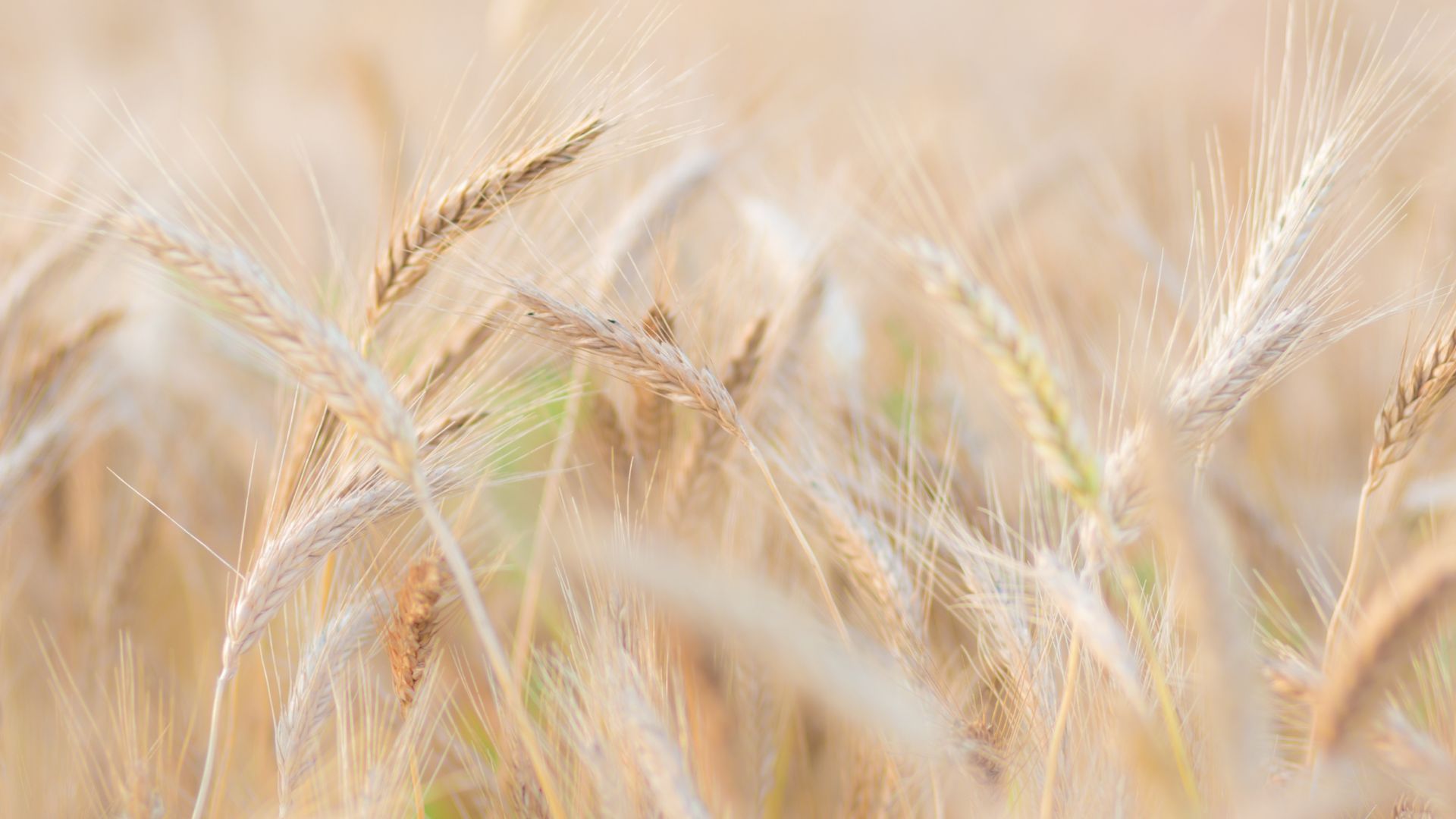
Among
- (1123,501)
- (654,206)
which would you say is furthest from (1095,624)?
(654,206)

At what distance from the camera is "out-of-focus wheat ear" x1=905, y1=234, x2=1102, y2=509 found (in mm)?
648

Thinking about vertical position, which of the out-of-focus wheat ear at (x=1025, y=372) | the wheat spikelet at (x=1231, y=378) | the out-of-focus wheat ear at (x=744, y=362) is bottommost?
the out-of-focus wheat ear at (x=744, y=362)

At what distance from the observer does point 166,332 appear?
170 cm

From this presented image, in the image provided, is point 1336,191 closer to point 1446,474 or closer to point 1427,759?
point 1446,474

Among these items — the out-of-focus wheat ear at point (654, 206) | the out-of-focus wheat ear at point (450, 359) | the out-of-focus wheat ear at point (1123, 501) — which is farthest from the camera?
the out-of-focus wheat ear at point (654, 206)

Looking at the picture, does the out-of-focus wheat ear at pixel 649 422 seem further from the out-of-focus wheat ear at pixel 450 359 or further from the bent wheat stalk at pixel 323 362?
the bent wheat stalk at pixel 323 362

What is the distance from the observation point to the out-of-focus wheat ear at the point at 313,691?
803 mm

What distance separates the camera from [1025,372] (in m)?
0.68

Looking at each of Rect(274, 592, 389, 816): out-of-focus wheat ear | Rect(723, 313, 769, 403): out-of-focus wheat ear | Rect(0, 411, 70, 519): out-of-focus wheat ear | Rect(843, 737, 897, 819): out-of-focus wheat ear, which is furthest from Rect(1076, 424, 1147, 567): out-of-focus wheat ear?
Rect(0, 411, 70, 519): out-of-focus wheat ear

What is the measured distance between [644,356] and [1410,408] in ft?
2.47

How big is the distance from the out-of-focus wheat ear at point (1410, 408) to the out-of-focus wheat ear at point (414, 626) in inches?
33.5

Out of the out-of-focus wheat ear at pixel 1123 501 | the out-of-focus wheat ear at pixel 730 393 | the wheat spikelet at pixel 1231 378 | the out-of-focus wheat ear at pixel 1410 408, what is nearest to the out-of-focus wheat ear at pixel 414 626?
the out-of-focus wheat ear at pixel 730 393

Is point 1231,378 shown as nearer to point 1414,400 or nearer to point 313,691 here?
point 1414,400

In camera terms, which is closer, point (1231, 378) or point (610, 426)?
point (1231, 378)
